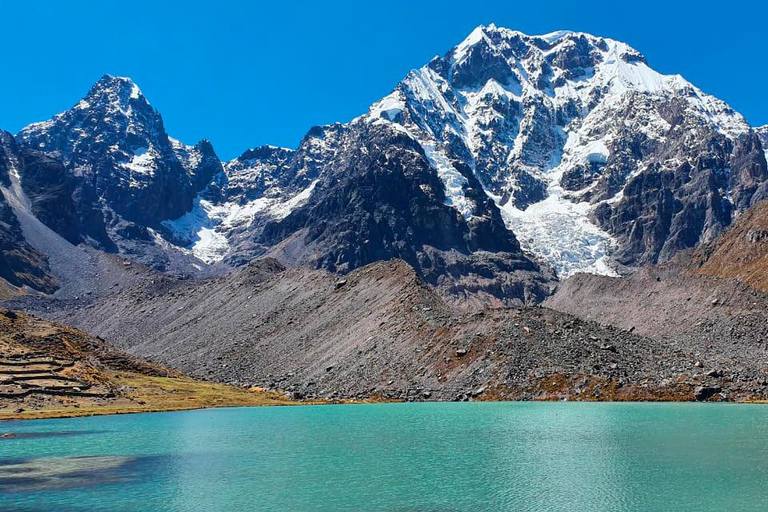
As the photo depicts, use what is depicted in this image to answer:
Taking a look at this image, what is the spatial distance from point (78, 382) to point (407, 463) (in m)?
85.2

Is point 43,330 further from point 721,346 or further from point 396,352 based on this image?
point 721,346

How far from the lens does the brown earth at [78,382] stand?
11856 cm

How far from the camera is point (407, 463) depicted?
6250cm

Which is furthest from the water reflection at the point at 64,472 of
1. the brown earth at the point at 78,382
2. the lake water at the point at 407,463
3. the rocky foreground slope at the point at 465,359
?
the rocky foreground slope at the point at 465,359

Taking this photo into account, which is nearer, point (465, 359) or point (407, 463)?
point (407, 463)

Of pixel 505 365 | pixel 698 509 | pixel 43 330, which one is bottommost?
pixel 698 509

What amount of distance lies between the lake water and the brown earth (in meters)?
15.9

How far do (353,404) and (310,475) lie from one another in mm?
74583

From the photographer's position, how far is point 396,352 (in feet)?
504

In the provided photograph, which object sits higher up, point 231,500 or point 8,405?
point 8,405

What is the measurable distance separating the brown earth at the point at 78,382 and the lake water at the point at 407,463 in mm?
15852

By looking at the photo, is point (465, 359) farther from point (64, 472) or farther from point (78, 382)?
point (64, 472)

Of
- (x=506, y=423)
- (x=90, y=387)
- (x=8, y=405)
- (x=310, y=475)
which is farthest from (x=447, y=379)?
(x=310, y=475)

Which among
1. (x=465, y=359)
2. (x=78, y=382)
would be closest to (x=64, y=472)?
(x=78, y=382)
